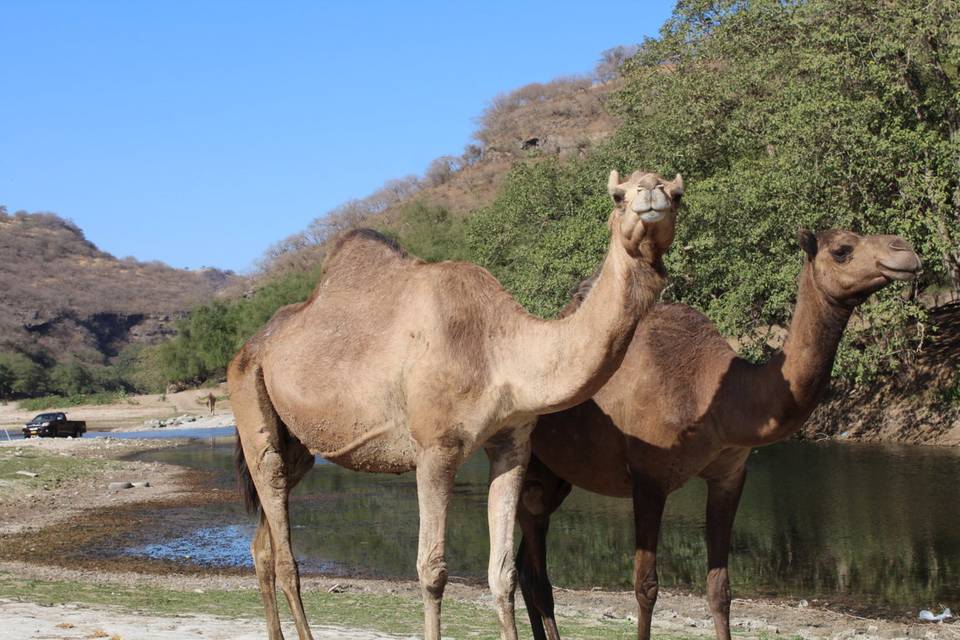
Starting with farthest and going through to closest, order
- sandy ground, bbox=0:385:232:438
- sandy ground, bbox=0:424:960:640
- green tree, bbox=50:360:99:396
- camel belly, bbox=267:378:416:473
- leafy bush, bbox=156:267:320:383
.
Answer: green tree, bbox=50:360:99:396 < leafy bush, bbox=156:267:320:383 < sandy ground, bbox=0:385:232:438 < sandy ground, bbox=0:424:960:640 < camel belly, bbox=267:378:416:473

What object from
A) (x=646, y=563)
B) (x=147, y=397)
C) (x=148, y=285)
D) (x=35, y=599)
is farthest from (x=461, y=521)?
(x=148, y=285)

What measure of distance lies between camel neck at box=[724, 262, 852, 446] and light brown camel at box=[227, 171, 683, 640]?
1.83 metres

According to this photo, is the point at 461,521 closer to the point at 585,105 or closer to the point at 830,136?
the point at 830,136

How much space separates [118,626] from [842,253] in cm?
569

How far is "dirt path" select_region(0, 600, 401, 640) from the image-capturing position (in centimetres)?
732

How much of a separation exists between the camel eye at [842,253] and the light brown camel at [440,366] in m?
1.88

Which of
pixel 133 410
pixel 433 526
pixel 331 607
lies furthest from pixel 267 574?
pixel 133 410

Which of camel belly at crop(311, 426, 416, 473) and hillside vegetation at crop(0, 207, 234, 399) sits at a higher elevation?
hillside vegetation at crop(0, 207, 234, 399)

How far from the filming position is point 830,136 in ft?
78.0

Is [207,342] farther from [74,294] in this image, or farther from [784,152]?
[74,294]

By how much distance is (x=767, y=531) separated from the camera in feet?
58.9

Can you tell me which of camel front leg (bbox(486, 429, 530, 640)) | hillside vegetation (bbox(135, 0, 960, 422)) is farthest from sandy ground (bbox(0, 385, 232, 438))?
camel front leg (bbox(486, 429, 530, 640))

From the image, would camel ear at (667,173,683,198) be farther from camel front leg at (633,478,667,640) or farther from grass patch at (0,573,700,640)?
grass patch at (0,573,700,640)

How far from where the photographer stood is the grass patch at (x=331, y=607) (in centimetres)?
980
